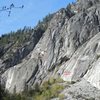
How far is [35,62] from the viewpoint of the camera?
124 meters

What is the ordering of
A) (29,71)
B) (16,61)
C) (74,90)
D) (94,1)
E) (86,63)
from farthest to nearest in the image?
(16,61)
(94,1)
(29,71)
(86,63)
(74,90)

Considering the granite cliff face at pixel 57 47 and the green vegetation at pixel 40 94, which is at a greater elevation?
the granite cliff face at pixel 57 47

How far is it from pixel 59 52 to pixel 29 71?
12.2m

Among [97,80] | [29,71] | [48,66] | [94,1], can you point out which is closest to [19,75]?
[29,71]

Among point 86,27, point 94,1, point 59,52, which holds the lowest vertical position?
point 59,52

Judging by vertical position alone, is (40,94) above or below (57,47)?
below

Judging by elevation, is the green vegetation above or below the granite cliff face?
below

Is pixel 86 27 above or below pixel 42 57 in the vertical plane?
above

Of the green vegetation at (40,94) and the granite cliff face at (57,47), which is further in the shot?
the granite cliff face at (57,47)

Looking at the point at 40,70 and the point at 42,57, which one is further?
the point at 42,57

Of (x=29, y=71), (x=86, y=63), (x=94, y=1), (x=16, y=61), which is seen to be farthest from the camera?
(x=16, y=61)

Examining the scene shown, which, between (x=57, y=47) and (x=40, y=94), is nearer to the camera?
(x=40, y=94)

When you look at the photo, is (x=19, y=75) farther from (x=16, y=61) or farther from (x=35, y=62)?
(x=16, y=61)

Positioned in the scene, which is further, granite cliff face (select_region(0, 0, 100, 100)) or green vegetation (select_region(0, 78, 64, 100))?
granite cliff face (select_region(0, 0, 100, 100))
